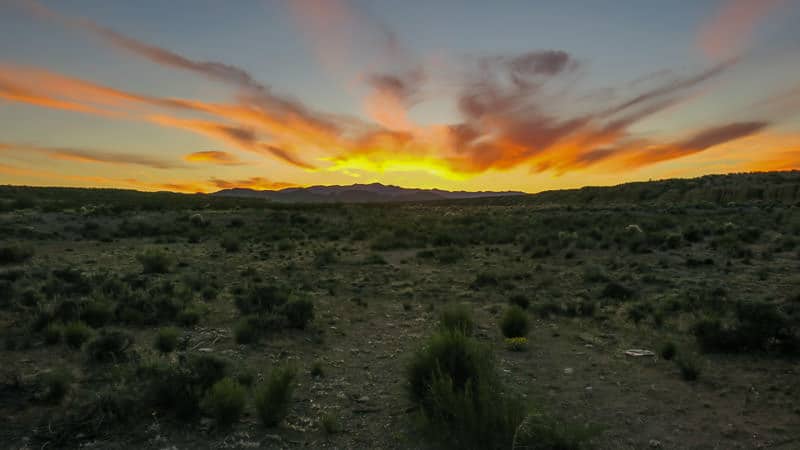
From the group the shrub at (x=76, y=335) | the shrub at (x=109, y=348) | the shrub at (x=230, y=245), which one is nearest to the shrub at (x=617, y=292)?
the shrub at (x=109, y=348)

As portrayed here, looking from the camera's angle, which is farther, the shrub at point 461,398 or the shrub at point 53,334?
the shrub at point 53,334

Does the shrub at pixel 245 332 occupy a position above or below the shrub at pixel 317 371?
above

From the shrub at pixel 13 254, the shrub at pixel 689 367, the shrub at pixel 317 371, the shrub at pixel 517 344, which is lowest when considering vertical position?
the shrub at pixel 317 371

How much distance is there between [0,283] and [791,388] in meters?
17.7

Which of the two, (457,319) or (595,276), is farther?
(595,276)

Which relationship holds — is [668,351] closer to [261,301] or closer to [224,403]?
[224,403]

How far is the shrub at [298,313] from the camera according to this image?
10.3 meters

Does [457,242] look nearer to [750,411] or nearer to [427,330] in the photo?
[427,330]

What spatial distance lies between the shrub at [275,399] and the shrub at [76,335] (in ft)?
14.6

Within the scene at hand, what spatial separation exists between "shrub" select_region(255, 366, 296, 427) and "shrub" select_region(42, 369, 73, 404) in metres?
2.77

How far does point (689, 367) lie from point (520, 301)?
533 cm

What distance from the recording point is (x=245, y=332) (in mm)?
9062

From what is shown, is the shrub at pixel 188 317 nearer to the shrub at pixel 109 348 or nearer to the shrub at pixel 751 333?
the shrub at pixel 109 348

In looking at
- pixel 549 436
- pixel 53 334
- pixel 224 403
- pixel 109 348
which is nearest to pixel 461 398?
pixel 549 436
